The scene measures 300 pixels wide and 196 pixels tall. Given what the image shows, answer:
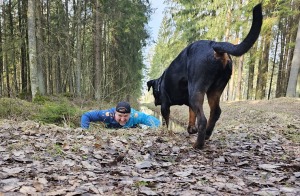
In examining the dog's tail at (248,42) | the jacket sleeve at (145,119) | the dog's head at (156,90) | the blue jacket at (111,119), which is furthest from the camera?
the jacket sleeve at (145,119)

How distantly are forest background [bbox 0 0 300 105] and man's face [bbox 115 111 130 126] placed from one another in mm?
6569

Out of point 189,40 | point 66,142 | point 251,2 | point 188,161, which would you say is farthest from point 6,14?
point 188,161

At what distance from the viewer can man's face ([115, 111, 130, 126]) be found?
20.6ft

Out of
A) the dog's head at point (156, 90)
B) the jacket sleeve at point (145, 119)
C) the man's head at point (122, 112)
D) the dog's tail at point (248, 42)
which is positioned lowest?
the jacket sleeve at point (145, 119)

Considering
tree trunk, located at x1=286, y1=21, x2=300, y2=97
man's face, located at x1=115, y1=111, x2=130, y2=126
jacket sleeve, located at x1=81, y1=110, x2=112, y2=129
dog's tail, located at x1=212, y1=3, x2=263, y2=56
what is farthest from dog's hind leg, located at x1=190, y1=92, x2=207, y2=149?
tree trunk, located at x1=286, y1=21, x2=300, y2=97

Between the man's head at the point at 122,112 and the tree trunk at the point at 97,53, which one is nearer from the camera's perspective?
the man's head at the point at 122,112

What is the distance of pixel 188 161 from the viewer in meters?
3.28

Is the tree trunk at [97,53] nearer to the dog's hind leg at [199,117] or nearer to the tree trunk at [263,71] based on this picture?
the dog's hind leg at [199,117]

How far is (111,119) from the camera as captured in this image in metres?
6.73

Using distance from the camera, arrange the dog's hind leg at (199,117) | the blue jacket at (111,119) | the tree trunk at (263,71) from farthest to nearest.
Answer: the tree trunk at (263,71) → the blue jacket at (111,119) → the dog's hind leg at (199,117)

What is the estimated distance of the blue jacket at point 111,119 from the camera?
639 centimetres

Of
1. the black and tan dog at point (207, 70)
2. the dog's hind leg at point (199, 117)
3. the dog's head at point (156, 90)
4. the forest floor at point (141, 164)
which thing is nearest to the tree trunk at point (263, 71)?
the dog's head at point (156, 90)

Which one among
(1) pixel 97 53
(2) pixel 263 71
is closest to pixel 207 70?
(1) pixel 97 53

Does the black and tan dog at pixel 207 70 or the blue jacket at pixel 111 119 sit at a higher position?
the black and tan dog at pixel 207 70
